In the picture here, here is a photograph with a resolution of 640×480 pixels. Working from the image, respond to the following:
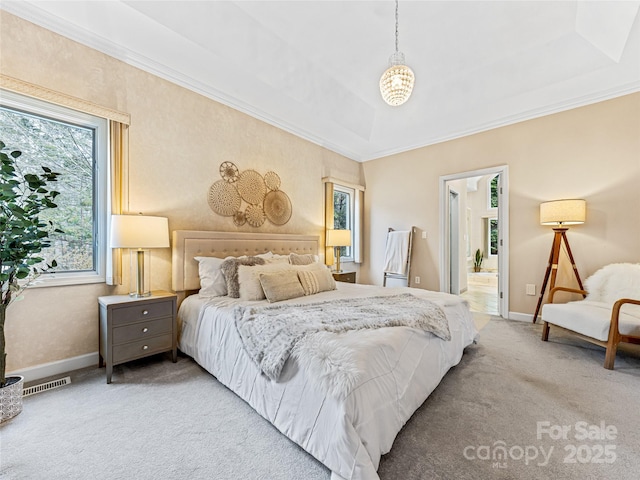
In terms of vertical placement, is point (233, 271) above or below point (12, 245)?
below

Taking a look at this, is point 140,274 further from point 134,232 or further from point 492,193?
point 492,193

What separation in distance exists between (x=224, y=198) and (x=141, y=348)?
182 cm

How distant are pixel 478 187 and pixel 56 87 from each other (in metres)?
11.6

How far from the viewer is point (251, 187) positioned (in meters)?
3.63

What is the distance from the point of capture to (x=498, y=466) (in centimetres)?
134

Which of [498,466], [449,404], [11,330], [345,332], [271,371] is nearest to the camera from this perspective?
[498,466]

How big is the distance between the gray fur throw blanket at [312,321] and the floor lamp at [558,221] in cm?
229

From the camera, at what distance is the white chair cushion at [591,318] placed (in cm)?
236

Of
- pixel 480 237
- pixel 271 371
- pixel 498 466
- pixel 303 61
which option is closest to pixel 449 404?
pixel 498 466

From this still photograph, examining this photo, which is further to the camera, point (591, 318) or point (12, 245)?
point (591, 318)

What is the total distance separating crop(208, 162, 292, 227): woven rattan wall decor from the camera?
3.34m

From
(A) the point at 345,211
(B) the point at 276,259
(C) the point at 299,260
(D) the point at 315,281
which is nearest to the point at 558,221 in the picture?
(D) the point at 315,281

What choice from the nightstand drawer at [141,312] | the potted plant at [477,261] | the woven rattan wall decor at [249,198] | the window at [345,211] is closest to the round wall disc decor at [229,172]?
the woven rattan wall decor at [249,198]

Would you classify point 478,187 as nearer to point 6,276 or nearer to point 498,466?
point 498,466
